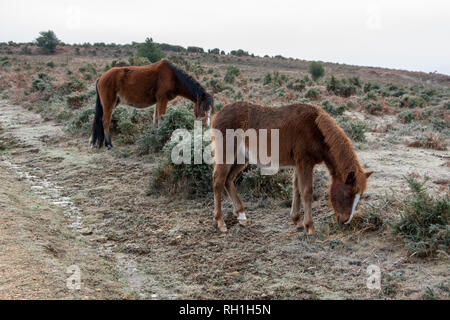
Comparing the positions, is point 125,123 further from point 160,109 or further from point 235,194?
point 235,194

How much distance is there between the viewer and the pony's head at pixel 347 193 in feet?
14.2

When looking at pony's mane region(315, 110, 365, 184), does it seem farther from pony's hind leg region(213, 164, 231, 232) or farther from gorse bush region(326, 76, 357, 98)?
gorse bush region(326, 76, 357, 98)

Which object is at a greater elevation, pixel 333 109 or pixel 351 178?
pixel 333 109

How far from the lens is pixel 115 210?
251 inches

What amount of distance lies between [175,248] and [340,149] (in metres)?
2.48

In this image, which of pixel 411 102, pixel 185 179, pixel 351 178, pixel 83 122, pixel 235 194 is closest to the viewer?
pixel 351 178

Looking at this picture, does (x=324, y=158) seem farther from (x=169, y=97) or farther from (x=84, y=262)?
(x=169, y=97)

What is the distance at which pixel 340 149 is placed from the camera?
15.0 ft

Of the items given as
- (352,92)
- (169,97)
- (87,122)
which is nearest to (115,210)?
(169,97)

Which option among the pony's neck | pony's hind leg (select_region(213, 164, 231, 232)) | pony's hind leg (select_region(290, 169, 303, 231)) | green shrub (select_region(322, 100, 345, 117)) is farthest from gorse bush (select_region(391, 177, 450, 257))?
→ green shrub (select_region(322, 100, 345, 117))

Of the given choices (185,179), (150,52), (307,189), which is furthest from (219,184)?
(150,52)

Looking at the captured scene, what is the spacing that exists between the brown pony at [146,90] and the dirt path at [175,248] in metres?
2.50

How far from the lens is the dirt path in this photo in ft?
12.6

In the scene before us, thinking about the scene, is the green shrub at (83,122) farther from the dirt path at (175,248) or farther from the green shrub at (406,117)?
the green shrub at (406,117)
